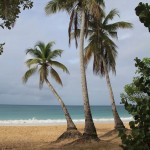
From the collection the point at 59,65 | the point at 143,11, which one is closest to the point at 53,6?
the point at 59,65

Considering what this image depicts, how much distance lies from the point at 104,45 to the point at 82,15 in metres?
5.83

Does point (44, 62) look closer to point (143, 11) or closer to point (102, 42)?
point (102, 42)

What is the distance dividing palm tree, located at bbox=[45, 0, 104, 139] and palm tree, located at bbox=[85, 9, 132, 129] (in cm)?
428

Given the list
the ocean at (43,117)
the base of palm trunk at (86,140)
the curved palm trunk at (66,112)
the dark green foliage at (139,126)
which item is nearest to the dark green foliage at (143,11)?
the dark green foliage at (139,126)

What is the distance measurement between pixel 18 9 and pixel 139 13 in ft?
22.8

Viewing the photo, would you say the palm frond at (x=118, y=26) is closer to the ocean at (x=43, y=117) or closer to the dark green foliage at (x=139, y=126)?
the dark green foliage at (x=139, y=126)

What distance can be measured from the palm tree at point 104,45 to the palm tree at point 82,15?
4.28 meters

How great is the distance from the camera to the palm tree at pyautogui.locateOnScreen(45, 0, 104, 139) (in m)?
17.7

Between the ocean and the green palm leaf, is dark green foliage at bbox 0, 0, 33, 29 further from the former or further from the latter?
the ocean

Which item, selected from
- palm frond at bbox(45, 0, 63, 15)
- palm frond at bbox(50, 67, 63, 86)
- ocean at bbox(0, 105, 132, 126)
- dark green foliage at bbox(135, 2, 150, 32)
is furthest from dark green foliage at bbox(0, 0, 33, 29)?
ocean at bbox(0, 105, 132, 126)

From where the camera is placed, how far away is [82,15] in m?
19.6

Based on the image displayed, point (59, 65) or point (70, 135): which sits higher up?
point (59, 65)

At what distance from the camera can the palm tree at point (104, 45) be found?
24859mm

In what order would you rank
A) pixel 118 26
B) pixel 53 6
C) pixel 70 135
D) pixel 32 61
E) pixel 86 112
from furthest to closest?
pixel 118 26, pixel 32 61, pixel 53 6, pixel 70 135, pixel 86 112
